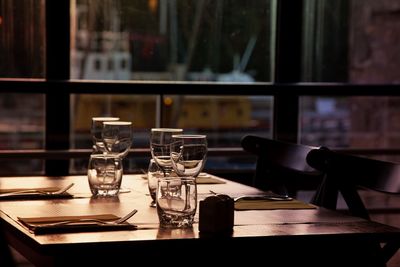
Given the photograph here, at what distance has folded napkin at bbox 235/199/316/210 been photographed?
7.55 ft

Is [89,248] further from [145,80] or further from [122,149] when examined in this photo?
[145,80]

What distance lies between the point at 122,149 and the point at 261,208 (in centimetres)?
58

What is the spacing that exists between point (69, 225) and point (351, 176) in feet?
3.08

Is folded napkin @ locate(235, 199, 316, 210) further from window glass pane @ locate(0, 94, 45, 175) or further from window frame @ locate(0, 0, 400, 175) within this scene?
window glass pane @ locate(0, 94, 45, 175)

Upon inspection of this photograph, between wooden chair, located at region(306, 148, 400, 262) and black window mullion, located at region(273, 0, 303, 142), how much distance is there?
193 centimetres

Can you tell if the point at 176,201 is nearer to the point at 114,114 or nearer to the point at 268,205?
the point at 268,205

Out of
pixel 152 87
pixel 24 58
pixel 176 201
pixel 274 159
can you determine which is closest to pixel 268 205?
pixel 176 201

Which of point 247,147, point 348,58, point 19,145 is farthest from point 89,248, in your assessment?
point 348,58

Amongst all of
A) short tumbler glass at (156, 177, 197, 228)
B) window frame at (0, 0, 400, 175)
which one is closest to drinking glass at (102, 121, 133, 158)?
short tumbler glass at (156, 177, 197, 228)

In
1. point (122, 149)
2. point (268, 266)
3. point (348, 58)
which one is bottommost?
point (268, 266)

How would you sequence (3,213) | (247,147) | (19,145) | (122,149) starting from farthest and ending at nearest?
(19,145)
(247,147)
(122,149)
(3,213)

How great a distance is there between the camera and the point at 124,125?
2699 mm

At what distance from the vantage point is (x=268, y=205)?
7.68ft

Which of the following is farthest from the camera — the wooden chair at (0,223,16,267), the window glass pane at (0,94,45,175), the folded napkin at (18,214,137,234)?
the window glass pane at (0,94,45,175)
